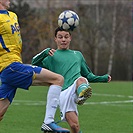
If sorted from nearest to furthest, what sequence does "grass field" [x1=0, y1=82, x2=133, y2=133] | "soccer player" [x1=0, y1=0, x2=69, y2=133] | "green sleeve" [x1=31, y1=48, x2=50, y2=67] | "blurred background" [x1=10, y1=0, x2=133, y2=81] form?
"soccer player" [x1=0, y1=0, x2=69, y2=133], "green sleeve" [x1=31, y1=48, x2=50, y2=67], "grass field" [x1=0, y1=82, x2=133, y2=133], "blurred background" [x1=10, y1=0, x2=133, y2=81]

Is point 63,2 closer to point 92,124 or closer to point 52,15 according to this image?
point 52,15

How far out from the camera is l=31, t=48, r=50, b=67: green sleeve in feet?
29.8

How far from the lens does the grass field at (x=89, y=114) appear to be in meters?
12.0

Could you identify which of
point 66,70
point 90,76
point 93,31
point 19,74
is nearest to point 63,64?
point 66,70

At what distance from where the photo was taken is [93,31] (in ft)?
148

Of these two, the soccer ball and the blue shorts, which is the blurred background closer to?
the soccer ball

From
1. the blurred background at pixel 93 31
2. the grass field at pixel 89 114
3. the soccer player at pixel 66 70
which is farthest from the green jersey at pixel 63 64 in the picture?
the blurred background at pixel 93 31

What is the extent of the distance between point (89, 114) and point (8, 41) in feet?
20.7

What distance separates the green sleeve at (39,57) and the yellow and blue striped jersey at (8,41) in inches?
19.2

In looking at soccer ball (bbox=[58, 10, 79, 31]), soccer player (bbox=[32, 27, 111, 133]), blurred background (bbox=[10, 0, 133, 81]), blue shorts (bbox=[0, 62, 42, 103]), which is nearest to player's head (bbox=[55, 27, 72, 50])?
soccer player (bbox=[32, 27, 111, 133])

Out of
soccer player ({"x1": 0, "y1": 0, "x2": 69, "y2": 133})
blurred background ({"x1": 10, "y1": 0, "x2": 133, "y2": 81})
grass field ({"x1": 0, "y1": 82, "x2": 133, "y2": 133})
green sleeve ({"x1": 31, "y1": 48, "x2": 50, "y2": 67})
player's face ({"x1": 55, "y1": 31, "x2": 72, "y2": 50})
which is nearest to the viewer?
soccer player ({"x1": 0, "y1": 0, "x2": 69, "y2": 133})

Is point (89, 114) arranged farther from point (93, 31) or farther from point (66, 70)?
point (93, 31)

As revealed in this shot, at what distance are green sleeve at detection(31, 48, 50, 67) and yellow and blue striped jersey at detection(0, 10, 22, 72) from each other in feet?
1.60

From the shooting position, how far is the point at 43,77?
8422 mm
